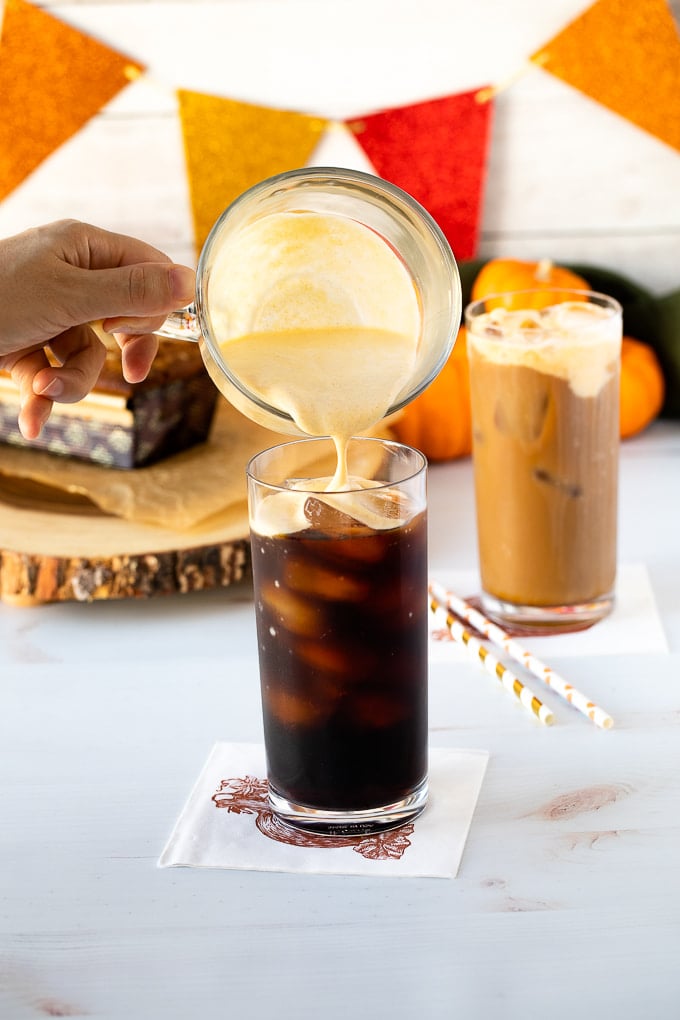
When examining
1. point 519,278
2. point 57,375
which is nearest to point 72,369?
point 57,375

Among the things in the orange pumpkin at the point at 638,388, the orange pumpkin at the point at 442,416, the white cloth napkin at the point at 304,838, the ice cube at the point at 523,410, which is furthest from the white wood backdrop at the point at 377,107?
the white cloth napkin at the point at 304,838

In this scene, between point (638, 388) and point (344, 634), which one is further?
point (638, 388)

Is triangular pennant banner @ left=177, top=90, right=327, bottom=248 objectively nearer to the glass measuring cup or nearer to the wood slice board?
the wood slice board

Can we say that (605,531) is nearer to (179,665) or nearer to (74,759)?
(179,665)

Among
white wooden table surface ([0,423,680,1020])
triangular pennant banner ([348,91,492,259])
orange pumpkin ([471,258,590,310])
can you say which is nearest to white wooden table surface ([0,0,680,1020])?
white wooden table surface ([0,423,680,1020])

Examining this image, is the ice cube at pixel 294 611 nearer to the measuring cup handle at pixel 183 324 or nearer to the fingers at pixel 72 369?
the measuring cup handle at pixel 183 324

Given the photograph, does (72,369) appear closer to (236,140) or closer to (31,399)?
(31,399)

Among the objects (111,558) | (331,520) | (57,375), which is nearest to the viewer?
(331,520)
